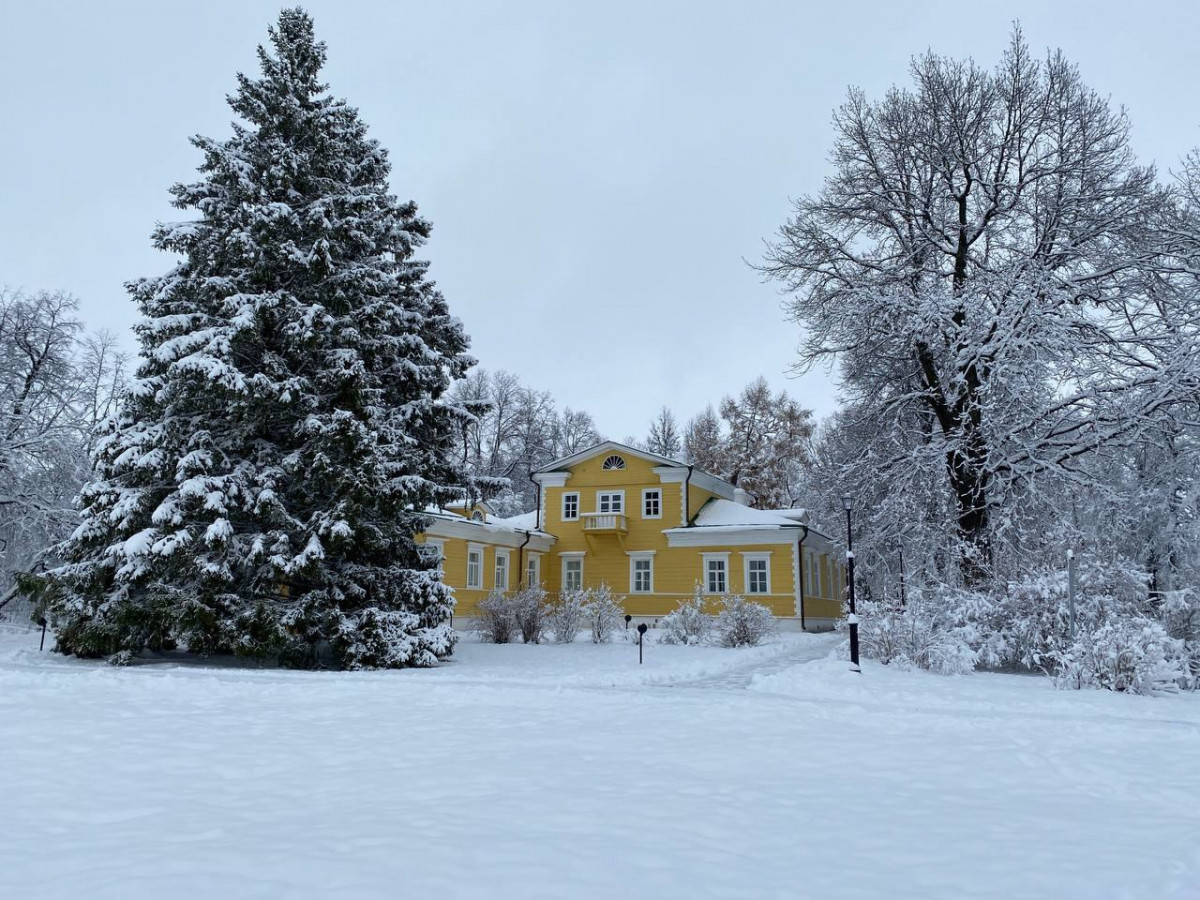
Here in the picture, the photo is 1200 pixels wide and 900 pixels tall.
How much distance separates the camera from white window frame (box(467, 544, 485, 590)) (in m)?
28.1

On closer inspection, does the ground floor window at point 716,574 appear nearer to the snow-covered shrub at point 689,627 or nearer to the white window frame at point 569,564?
the white window frame at point 569,564

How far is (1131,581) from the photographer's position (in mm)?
15164

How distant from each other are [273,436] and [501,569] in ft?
48.2

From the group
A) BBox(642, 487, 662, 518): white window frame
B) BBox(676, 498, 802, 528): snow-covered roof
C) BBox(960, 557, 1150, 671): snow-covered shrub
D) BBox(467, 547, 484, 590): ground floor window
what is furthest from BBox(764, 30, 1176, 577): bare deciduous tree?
BBox(467, 547, 484, 590): ground floor window

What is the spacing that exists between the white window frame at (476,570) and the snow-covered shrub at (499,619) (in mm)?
4681

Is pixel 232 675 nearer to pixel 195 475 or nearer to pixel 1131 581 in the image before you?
pixel 195 475

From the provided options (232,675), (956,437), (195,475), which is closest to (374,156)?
(195,475)

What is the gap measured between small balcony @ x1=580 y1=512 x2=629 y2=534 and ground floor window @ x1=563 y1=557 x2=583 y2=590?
1.80 meters

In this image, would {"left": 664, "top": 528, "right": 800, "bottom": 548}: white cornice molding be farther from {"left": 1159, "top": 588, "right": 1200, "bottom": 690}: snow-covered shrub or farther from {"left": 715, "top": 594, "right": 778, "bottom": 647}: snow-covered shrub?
{"left": 1159, "top": 588, "right": 1200, "bottom": 690}: snow-covered shrub

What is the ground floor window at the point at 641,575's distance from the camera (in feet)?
103

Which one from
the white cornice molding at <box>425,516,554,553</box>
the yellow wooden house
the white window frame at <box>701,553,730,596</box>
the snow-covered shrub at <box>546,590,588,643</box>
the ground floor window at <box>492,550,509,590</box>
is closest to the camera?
the snow-covered shrub at <box>546,590,588,643</box>

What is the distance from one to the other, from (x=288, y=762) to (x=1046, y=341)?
15.2m

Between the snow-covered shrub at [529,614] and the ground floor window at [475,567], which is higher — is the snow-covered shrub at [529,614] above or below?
below

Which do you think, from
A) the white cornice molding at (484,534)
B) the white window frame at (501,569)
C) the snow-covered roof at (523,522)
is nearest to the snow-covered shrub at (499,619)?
the white cornice molding at (484,534)
